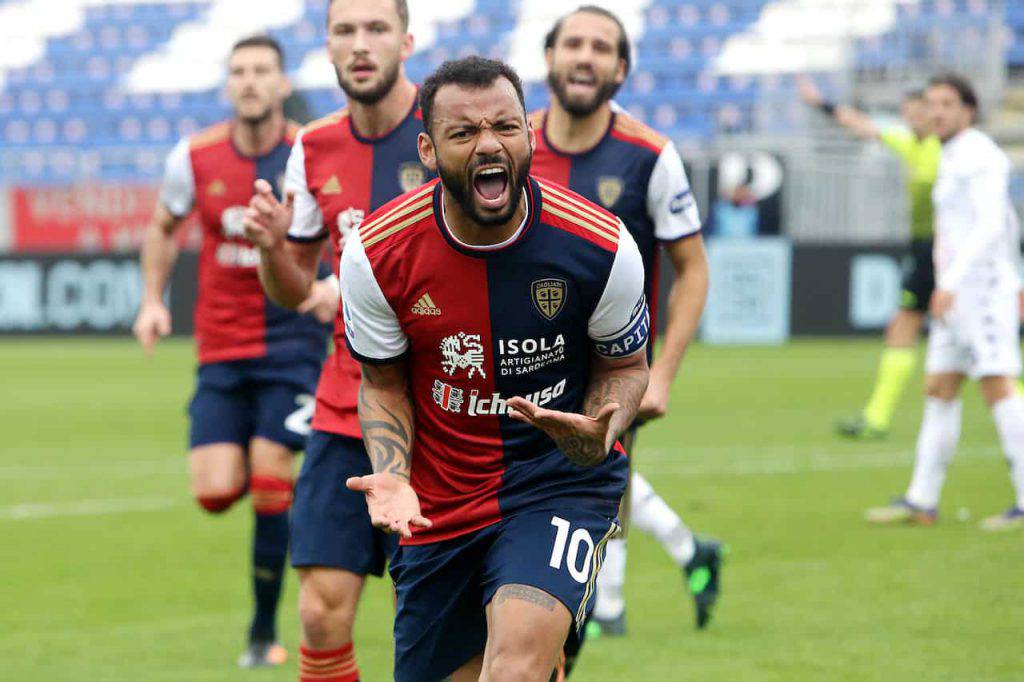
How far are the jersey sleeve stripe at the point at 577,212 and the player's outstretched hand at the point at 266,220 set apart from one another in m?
1.14

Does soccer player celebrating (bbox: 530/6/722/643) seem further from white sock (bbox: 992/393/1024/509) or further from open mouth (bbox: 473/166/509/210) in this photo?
white sock (bbox: 992/393/1024/509)

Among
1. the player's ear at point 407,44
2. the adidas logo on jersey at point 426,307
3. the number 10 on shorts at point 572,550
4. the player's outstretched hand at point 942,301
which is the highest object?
the player's ear at point 407,44

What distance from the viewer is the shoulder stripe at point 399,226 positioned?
3877mm

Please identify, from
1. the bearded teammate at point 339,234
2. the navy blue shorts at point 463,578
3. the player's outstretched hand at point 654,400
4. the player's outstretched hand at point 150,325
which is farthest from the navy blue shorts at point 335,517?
the player's outstretched hand at point 150,325

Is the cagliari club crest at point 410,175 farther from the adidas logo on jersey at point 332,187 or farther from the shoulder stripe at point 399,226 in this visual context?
the shoulder stripe at point 399,226

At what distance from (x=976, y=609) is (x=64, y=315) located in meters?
19.8

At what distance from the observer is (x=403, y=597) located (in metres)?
4.08

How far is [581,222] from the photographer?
152 inches

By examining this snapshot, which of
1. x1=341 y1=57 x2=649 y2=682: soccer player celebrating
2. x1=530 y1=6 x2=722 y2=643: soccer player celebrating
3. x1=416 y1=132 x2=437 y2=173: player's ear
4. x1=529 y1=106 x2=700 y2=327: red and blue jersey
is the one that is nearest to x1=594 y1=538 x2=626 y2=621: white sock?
x1=530 y1=6 x2=722 y2=643: soccer player celebrating

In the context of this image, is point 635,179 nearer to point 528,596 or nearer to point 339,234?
point 339,234

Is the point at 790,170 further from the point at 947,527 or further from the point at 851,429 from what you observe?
the point at 947,527

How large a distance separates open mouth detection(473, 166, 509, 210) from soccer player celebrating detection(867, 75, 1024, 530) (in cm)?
523

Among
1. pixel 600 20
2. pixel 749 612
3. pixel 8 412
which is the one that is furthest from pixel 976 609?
pixel 8 412

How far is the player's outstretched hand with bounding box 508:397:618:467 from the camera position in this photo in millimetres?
3559
